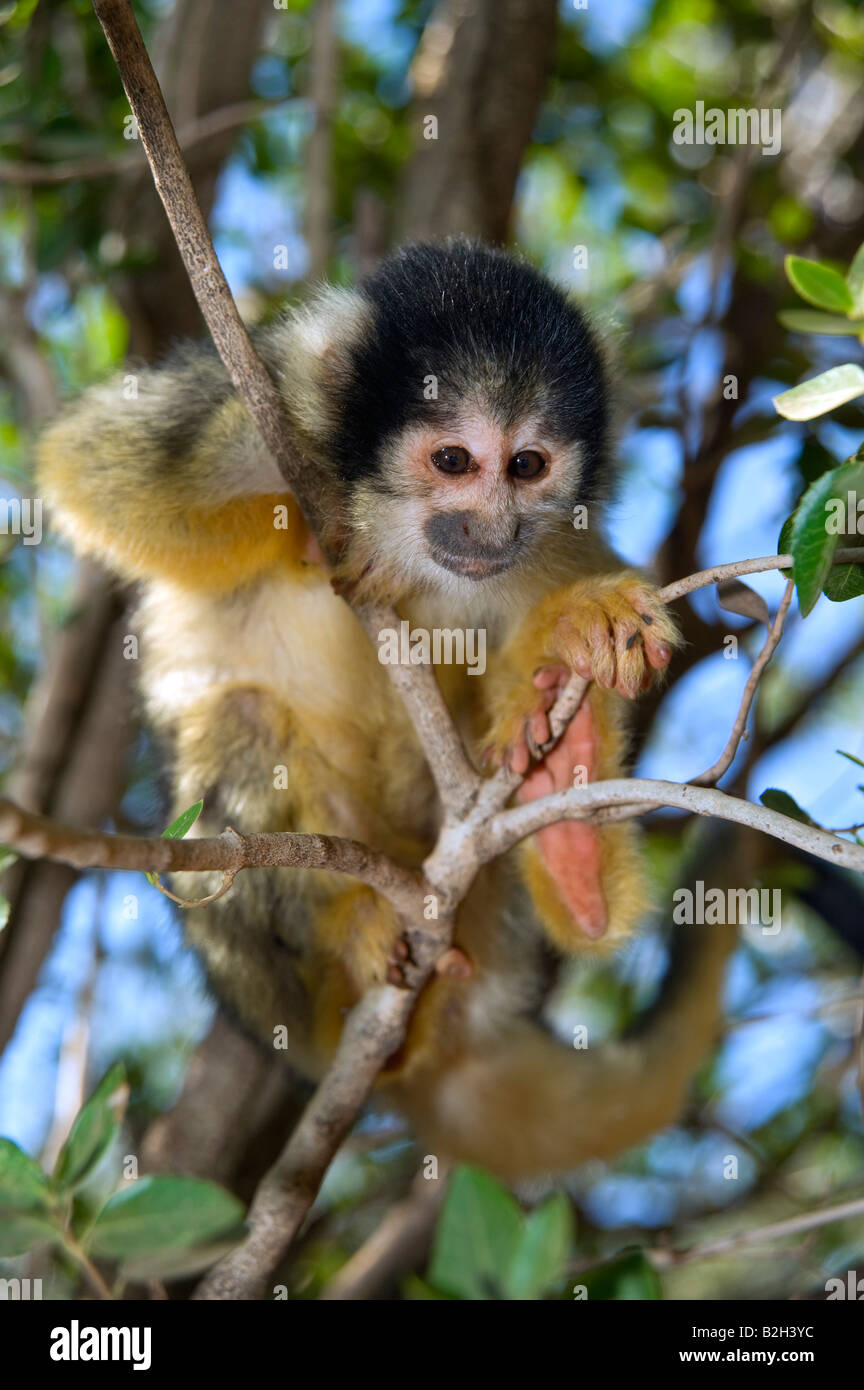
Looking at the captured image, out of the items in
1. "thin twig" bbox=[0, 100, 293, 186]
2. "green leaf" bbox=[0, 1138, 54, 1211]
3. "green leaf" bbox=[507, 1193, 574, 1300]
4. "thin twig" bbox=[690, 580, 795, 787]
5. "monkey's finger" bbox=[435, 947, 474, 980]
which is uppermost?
"thin twig" bbox=[0, 100, 293, 186]

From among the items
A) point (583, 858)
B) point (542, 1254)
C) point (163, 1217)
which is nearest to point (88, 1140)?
point (163, 1217)

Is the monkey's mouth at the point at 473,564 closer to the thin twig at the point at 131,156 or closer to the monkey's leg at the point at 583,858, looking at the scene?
the monkey's leg at the point at 583,858

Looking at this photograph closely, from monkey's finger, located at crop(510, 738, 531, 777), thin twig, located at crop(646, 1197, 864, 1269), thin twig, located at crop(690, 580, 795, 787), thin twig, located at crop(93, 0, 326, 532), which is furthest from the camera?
monkey's finger, located at crop(510, 738, 531, 777)

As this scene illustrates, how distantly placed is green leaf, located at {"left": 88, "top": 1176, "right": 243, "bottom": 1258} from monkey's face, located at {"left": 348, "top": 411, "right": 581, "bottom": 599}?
1683 mm

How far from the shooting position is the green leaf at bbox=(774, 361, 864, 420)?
66.7 inches

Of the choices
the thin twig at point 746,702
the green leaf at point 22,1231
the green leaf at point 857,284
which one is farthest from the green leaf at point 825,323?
the green leaf at point 22,1231

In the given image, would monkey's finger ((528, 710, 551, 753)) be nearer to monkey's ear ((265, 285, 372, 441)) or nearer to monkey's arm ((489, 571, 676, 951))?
monkey's arm ((489, 571, 676, 951))

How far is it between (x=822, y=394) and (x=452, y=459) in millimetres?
1241

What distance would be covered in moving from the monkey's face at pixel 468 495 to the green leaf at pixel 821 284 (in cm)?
112

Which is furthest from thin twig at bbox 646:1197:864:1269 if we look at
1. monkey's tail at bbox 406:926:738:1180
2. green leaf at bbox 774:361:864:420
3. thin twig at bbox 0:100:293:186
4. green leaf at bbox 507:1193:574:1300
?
thin twig at bbox 0:100:293:186

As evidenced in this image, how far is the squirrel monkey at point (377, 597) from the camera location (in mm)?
2824

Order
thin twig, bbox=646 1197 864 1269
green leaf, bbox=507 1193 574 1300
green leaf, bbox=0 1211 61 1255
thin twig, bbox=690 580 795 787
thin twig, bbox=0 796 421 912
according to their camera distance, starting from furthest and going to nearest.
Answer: thin twig, bbox=646 1197 864 1269, thin twig, bbox=690 580 795 787, green leaf, bbox=0 1211 61 1255, green leaf, bbox=507 1193 574 1300, thin twig, bbox=0 796 421 912

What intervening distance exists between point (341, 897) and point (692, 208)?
351 centimetres

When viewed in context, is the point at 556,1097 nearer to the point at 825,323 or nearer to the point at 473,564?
the point at 473,564
